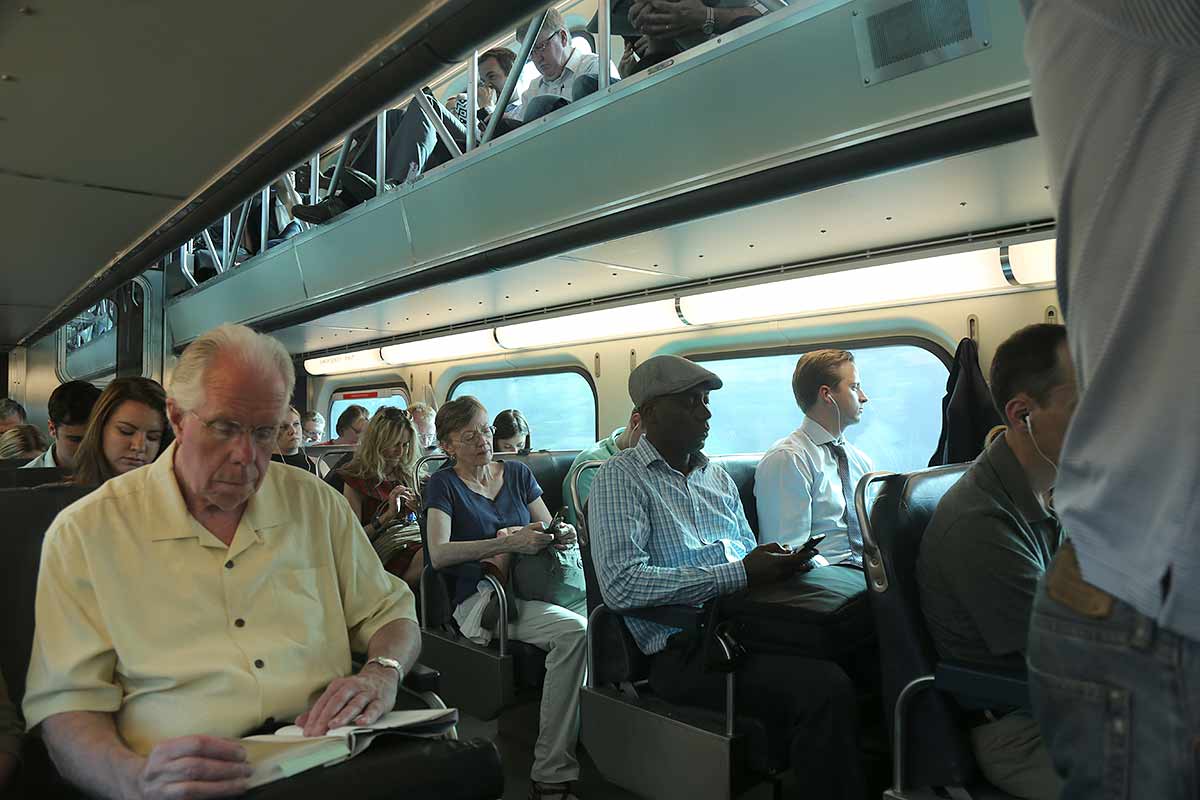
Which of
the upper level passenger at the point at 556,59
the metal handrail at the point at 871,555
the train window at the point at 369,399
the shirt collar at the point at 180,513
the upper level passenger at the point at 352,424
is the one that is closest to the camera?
the shirt collar at the point at 180,513

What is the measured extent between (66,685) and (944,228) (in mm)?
4200

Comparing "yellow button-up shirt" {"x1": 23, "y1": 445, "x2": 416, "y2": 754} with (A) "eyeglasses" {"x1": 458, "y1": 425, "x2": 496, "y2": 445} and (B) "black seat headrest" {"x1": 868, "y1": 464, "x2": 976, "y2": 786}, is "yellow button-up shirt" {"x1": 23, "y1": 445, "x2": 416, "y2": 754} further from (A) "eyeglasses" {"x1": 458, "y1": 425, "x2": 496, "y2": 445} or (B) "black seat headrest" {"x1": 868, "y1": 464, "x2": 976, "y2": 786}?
(A) "eyeglasses" {"x1": 458, "y1": 425, "x2": 496, "y2": 445}

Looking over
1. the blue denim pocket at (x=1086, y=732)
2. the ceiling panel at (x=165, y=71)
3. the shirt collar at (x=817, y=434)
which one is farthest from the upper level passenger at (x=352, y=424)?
the blue denim pocket at (x=1086, y=732)

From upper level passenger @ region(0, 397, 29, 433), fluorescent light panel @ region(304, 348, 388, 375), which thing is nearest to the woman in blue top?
upper level passenger @ region(0, 397, 29, 433)

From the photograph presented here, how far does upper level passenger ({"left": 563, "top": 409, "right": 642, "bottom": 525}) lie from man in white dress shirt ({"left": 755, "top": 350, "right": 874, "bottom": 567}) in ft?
2.19

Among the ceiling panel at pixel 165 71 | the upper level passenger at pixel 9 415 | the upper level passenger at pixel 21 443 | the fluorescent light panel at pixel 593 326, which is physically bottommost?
the upper level passenger at pixel 21 443

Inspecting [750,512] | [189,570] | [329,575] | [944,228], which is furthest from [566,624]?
[944,228]

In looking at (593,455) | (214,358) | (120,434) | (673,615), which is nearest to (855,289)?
(593,455)

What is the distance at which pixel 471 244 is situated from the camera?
5555 mm

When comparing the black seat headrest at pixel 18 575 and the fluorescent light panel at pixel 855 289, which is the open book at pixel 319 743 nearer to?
the black seat headrest at pixel 18 575

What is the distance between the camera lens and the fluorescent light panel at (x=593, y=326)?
6.73 metres

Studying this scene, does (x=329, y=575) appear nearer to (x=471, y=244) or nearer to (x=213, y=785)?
(x=213, y=785)

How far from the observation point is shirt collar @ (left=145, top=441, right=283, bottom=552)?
6.18 feet

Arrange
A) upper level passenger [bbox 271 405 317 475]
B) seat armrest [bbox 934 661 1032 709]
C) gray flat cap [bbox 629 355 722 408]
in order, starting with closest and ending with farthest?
1. seat armrest [bbox 934 661 1032 709]
2. gray flat cap [bbox 629 355 722 408]
3. upper level passenger [bbox 271 405 317 475]
